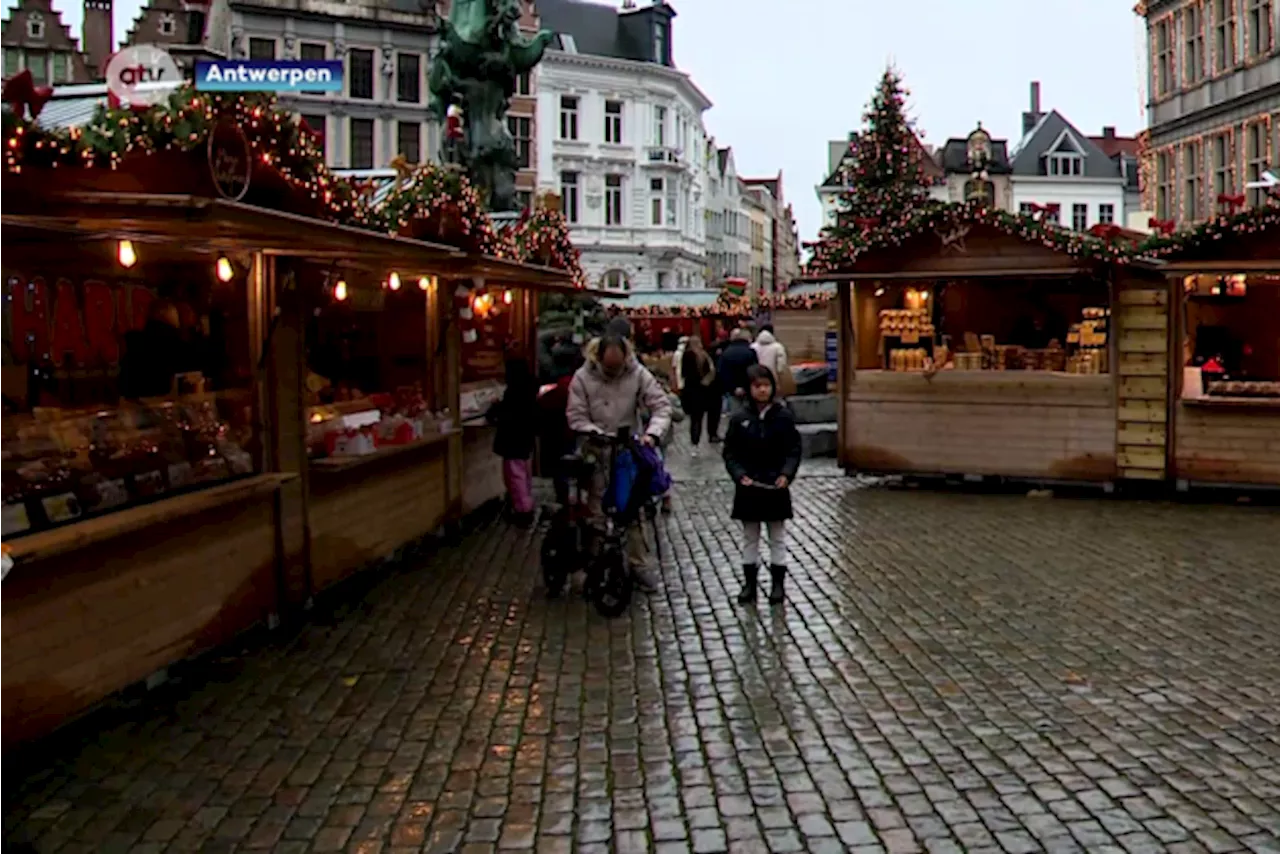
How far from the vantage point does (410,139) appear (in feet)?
170

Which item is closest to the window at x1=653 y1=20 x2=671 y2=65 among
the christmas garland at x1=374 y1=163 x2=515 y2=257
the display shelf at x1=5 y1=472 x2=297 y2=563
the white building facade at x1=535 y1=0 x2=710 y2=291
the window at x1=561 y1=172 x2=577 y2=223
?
the white building facade at x1=535 y1=0 x2=710 y2=291

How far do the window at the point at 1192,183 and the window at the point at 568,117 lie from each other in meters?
29.9

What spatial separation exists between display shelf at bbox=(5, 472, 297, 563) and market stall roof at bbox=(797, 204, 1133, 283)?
835 centimetres

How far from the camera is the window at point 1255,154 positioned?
102 ft

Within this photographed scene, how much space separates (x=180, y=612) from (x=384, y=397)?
169 inches

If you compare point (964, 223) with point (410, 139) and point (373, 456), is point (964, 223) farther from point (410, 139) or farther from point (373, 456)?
point (410, 139)

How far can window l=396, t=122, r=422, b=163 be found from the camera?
51375 mm

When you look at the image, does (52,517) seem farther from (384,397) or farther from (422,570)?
(384,397)

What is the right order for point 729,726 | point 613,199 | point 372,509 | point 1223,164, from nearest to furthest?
point 729,726
point 372,509
point 1223,164
point 613,199

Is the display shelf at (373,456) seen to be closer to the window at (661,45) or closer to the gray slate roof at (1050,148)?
Answer: the window at (661,45)

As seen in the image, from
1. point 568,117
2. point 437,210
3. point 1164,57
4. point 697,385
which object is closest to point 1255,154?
point 1164,57

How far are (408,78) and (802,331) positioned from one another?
23976 millimetres

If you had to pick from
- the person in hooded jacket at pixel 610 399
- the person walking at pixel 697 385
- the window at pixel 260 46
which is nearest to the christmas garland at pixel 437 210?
the person in hooded jacket at pixel 610 399

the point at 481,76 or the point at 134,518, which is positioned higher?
the point at 481,76
